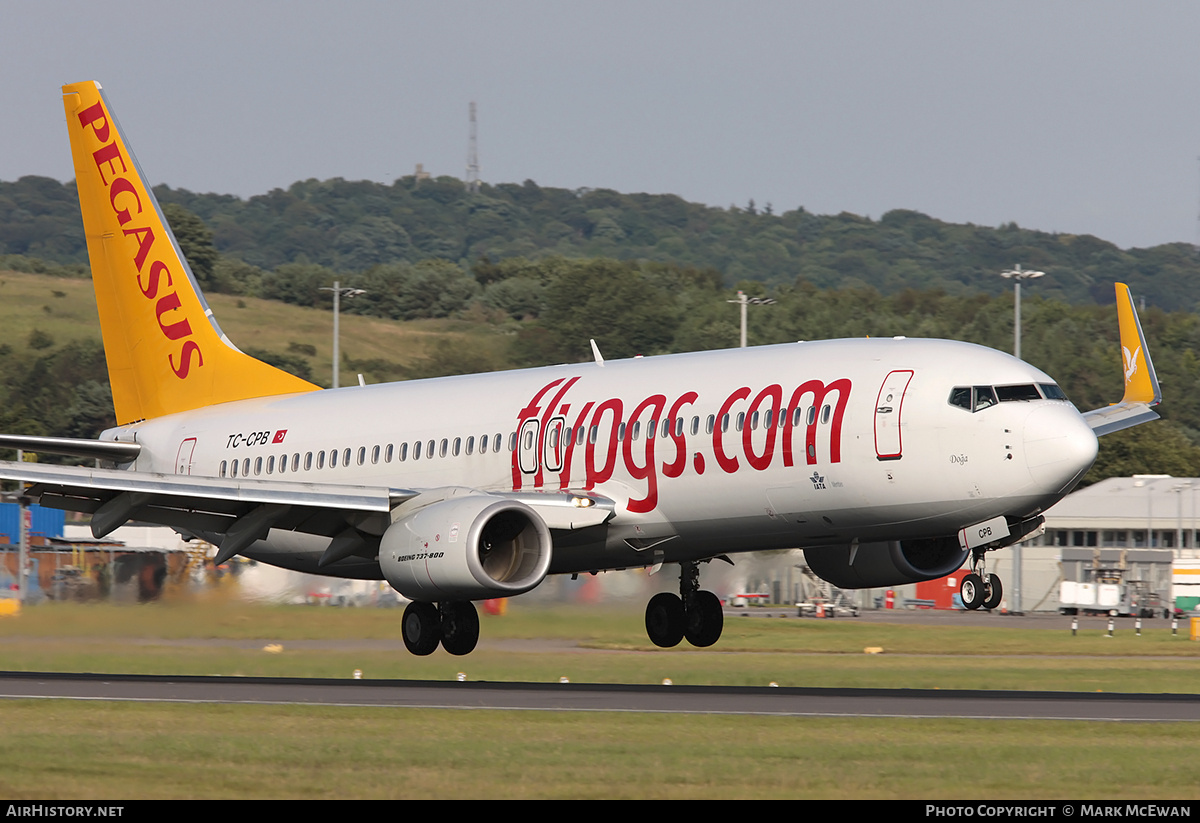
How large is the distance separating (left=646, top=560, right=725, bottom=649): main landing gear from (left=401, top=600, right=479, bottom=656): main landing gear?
12.5 ft

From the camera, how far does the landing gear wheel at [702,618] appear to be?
3275 cm

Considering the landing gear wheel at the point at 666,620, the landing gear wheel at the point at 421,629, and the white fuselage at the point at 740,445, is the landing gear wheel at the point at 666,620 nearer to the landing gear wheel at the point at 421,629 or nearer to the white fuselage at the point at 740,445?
the white fuselage at the point at 740,445

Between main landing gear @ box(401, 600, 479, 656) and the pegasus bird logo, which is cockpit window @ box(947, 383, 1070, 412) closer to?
the pegasus bird logo

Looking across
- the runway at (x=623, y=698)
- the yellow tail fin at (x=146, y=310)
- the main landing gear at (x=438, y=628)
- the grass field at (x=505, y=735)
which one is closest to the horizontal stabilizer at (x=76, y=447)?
the yellow tail fin at (x=146, y=310)

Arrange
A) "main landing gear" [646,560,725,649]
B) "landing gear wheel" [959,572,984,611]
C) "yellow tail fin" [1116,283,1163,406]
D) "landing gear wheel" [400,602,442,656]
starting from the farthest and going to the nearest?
1. "yellow tail fin" [1116,283,1163,406]
2. "main landing gear" [646,560,725,649]
3. "landing gear wheel" [400,602,442,656]
4. "landing gear wheel" [959,572,984,611]

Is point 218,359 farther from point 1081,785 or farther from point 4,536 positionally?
point 1081,785

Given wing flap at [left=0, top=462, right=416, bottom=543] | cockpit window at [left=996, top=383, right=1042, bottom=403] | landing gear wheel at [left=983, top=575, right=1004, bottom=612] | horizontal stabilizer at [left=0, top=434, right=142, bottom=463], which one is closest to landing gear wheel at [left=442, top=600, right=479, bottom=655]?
wing flap at [left=0, top=462, right=416, bottom=543]

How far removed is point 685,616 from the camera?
32.8 m

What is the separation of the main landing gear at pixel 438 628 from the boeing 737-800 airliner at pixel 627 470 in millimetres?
41

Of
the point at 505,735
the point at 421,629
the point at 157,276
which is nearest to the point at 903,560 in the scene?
the point at 421,629

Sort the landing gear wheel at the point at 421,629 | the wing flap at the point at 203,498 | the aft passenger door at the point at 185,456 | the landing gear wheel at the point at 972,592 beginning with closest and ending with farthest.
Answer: the landing gear wheel at the point at 972,592, the wing flap at the point at 203,498, the landing gear wheel at the point at 421,629, the aft passenger door at the point at 185,456

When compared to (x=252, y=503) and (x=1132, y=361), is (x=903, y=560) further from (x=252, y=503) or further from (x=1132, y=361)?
(x=252, y=503)

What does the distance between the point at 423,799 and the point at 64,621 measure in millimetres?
20252

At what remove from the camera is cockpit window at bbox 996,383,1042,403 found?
2561cm
